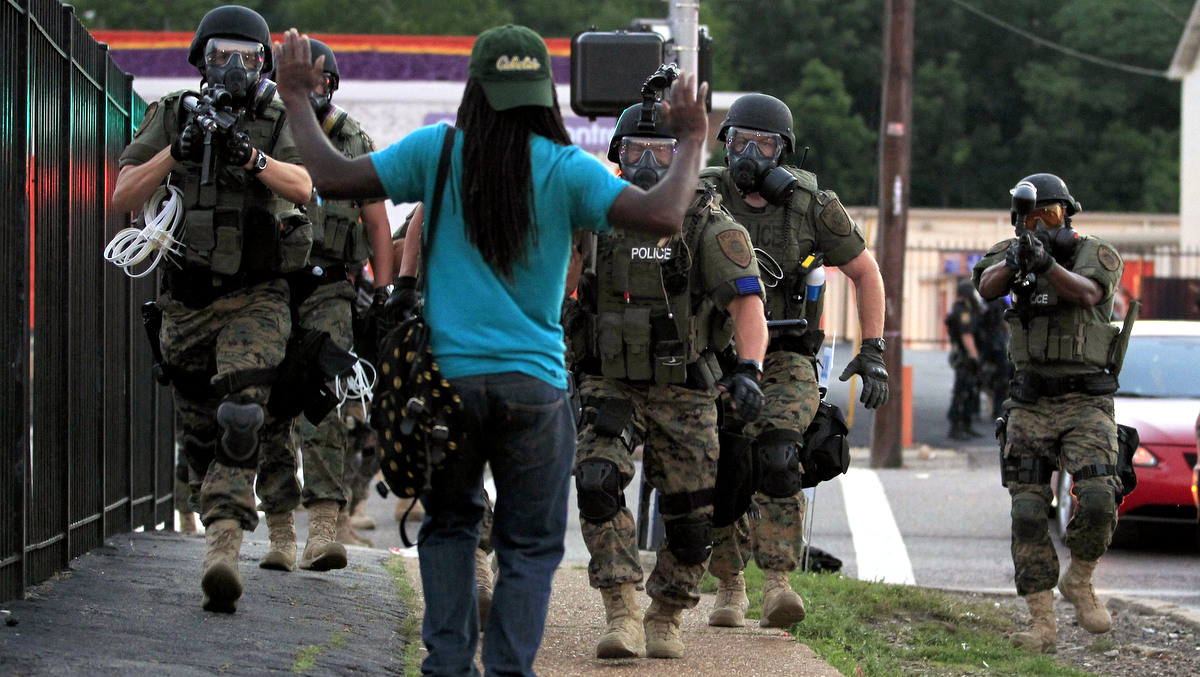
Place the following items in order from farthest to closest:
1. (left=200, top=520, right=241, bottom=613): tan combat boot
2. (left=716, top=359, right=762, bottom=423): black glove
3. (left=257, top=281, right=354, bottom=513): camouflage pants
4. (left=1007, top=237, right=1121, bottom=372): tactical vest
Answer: (left=1007, top=237, right=1121, bottom=372): tactical vest → (left=257, top=281, right=354, bottom=513): camouflage pants → (left=716, top=359, right=762, bottom=423): black glove → (left=200, top=520, right=241, bottom=613): tan combat boot

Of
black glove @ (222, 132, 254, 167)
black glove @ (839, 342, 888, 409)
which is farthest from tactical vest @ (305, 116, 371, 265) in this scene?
black glove @ (839, 342, 888, 409)

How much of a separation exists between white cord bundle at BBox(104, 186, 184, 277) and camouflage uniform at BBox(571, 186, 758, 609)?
1.66 m

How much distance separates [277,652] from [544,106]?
2.02 meters

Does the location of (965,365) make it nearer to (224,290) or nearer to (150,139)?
(224,290)

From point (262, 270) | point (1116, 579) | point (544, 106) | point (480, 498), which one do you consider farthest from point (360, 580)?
point (1116, 579)

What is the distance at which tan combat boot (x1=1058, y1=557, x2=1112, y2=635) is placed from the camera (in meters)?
7.69

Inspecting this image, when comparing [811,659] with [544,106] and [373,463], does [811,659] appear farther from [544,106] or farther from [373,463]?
[373,463]

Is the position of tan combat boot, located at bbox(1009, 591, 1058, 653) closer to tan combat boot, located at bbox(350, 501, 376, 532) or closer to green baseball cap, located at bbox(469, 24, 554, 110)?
green baseball cap, located at bbox(469, 24, 554, 110)

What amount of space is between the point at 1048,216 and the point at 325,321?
3771 millimetres

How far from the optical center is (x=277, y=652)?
5.02 m

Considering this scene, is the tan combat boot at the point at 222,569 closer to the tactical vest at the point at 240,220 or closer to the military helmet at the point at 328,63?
the tactical vest at the point at 240,220

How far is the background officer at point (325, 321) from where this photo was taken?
6.69 metres

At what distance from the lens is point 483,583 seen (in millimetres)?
6125

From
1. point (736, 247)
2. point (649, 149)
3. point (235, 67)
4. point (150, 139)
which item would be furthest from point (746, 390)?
point (150, 139)
